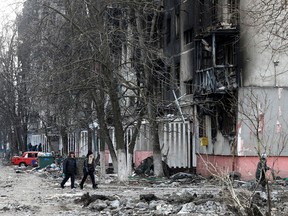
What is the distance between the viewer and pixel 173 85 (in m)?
36.5

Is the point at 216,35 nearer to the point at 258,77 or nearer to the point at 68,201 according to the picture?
the point at 258,77

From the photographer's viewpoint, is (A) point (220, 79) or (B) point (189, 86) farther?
(B) point (189, 86)

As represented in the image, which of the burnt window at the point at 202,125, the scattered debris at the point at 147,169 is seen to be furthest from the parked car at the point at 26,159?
the burnt window at the point at 202,125

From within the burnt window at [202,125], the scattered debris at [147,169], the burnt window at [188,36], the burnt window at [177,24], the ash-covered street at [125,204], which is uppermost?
the burnt window at [177,24]

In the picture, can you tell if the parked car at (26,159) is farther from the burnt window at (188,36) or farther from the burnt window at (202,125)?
the burnt window at (202,125)

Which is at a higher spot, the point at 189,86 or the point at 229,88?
the point at 189,86

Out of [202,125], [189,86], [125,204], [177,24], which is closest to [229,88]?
[202,125]

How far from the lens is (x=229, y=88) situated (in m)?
32.1

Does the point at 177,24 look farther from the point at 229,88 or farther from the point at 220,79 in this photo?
the point at 229,88

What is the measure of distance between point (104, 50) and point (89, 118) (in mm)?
9142

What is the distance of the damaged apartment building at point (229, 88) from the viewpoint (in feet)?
104

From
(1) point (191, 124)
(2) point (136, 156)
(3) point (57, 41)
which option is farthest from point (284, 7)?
(2) point (136, 156)

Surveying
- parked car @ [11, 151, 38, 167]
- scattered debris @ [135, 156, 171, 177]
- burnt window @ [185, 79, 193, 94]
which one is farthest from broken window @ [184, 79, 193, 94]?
parked car @ [11, 151, 38, 167]

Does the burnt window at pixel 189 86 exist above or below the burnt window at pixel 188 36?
below
